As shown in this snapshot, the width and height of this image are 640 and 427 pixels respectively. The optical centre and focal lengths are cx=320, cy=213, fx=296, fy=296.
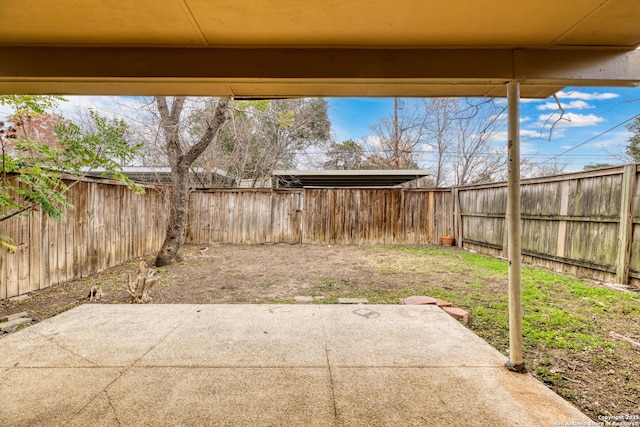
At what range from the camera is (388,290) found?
13.6 feet

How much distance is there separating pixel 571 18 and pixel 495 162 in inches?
507

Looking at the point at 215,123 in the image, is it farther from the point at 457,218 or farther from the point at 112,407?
the point at 457,218

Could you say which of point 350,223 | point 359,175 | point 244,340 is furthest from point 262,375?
point 359,175

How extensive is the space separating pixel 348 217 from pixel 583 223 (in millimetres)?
5159

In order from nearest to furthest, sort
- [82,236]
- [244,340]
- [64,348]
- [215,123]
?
[64,348] < [244,340] < [82,236] < [215,123]

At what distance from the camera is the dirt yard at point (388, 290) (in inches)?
80.0

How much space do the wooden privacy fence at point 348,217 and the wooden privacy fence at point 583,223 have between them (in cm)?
198

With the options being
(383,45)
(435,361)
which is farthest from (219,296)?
(383,45)

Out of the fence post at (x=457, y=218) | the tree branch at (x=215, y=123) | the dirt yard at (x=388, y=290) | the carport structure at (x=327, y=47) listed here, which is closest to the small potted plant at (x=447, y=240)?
the fence post at (x=457, y=218)

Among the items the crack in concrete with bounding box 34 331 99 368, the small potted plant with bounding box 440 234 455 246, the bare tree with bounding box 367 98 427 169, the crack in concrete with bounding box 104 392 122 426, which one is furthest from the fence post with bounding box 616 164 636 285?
the bare tree with bounding box 367 98 427 169

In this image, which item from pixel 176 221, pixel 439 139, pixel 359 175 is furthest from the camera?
pixel 439 139

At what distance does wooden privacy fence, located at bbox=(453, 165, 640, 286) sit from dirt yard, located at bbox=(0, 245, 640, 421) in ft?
1.70

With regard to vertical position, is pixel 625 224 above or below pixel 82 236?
above

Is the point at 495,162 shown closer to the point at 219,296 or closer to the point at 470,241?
the point at 470,241
